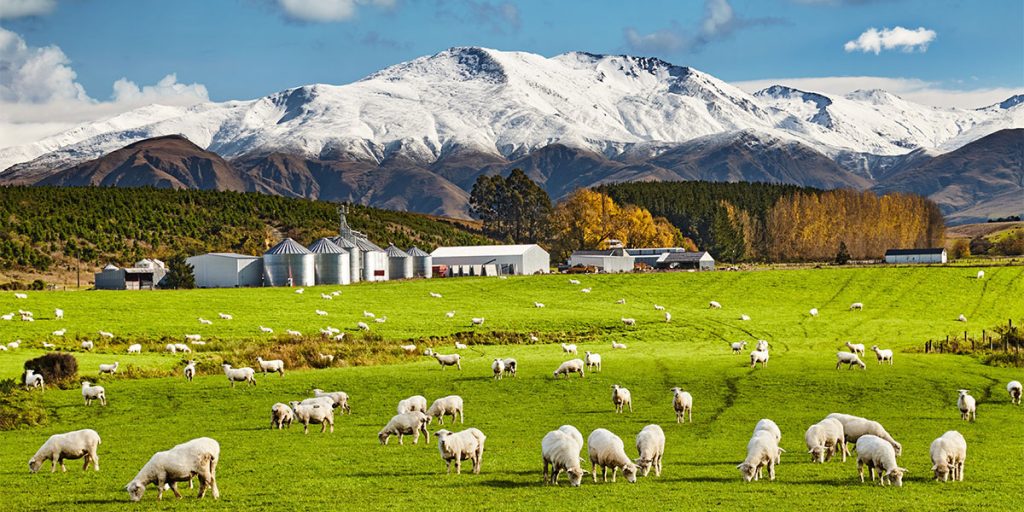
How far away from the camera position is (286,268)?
126188 millimetres

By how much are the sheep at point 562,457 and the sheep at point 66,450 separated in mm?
13073

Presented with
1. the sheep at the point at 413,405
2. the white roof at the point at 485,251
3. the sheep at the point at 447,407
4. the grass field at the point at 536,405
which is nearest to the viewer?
the grass field at the point at 536,405

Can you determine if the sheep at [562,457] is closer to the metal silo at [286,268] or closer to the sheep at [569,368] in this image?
the sheep at [569,368]

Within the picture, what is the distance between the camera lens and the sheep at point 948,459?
24297mm

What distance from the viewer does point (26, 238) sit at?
154 metres

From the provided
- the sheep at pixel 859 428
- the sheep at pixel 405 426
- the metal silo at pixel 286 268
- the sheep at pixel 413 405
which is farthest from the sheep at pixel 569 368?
the metal silo at pixel 286 268

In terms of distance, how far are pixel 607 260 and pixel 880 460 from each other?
138 metres

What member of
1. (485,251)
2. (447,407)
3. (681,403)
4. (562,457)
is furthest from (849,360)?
(485,251)

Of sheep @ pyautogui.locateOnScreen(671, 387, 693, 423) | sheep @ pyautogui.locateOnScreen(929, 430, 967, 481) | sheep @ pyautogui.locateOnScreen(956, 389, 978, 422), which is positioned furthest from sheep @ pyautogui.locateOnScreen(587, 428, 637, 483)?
sheep @ pyautogui.locateOnScreen(956, 389, 978, 422)

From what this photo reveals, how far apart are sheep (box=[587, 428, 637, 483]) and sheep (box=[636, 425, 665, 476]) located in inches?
30.8

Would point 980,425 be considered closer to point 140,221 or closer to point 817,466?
point 817,466

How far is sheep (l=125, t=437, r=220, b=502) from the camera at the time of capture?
896 inches

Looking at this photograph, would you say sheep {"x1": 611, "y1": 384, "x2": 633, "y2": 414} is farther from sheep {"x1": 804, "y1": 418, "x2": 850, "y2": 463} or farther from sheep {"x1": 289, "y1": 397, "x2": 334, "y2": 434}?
sheep {"x1": 289, "y1": 397, "x2": 334, "y2": 434}

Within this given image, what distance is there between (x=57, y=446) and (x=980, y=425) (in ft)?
103
